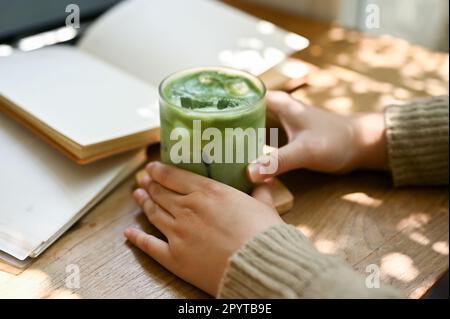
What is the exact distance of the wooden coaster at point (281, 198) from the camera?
84 cm

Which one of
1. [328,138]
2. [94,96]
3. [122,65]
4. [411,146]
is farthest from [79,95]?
[411,146]

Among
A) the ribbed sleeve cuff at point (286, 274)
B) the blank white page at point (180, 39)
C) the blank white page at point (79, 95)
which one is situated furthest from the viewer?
the blank white page at point (180, 39)

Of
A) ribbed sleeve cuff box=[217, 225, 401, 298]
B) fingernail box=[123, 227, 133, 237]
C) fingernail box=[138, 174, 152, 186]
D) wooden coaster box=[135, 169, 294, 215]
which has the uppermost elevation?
ribbed sleeve cuff box=[217, 225, 401, 298]

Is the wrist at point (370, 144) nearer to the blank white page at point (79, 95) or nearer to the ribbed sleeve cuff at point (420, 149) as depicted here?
the ribbed sleeve cuff at point (420, 149)

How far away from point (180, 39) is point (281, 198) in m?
0.38

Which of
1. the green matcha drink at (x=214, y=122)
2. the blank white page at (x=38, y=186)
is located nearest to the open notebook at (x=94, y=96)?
the blank white page at (x=38, y=186)

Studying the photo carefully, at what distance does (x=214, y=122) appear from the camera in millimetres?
744

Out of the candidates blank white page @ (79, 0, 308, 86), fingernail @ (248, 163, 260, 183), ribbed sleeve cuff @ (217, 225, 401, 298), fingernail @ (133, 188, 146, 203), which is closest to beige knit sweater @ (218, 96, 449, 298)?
ribbed sleeve cuff @ (217, 225, 401, 298)

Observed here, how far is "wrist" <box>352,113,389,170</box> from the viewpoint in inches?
36.1

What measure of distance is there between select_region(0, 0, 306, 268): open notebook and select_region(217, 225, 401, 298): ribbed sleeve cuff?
25 centimetres

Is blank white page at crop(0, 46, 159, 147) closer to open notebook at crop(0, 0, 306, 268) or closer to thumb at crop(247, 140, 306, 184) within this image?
open notebook at crop(0, 0, 306, 268)

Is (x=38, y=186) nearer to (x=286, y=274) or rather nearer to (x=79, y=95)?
(x=79, y=95)

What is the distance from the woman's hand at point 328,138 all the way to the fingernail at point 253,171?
0.20 feet

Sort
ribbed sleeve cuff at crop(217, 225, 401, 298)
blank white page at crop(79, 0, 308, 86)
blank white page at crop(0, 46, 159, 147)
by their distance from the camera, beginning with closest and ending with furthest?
ribbed sleeve cuff at crop(217, 225, 401, 298), blank white page at crop(0, 46, 159, 147), blank white page at crop(79, 0, 308, 86)
